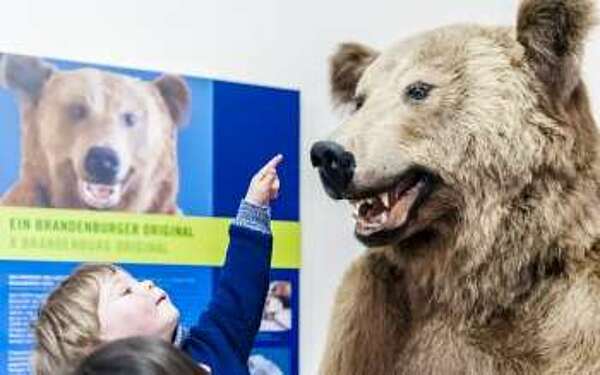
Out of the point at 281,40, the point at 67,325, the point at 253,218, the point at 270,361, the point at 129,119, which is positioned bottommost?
the point at 270,361

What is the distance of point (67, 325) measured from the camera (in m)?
1.25

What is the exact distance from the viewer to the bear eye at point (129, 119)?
5.01 ft

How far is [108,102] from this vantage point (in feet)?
4.99

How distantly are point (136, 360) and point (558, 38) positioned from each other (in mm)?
526

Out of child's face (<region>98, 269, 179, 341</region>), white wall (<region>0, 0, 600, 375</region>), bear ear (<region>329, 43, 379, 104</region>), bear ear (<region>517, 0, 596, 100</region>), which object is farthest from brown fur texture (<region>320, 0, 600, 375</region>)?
white wall (<region>0, 0, 600, 375</region>)

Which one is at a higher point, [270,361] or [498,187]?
[498,187]

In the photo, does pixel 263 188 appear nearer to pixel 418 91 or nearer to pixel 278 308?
pixel 418 91

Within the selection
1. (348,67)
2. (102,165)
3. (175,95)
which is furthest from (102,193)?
(348,67)

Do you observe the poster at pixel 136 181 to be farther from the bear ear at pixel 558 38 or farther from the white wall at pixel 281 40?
the bear ear at pixel 558 38

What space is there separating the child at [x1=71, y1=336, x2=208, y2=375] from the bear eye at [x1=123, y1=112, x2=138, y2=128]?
1.99ft

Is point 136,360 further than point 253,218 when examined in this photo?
No

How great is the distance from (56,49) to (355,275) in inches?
22.6

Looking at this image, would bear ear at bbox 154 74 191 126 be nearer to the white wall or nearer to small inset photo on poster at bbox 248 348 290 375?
the white wall

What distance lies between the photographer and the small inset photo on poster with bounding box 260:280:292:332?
1627 mm
